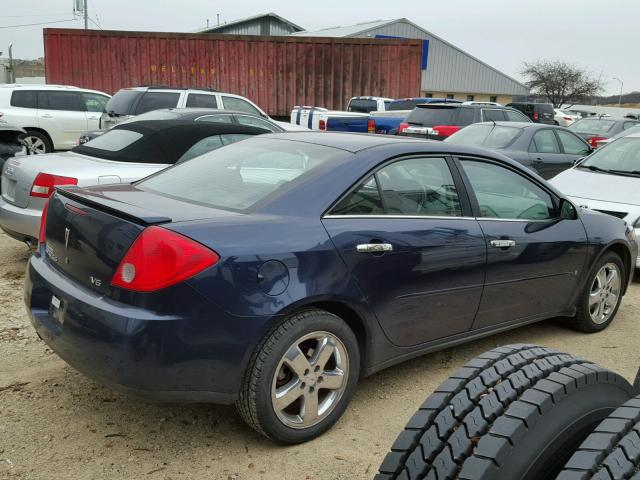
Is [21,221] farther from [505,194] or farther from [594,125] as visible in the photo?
[594,125]

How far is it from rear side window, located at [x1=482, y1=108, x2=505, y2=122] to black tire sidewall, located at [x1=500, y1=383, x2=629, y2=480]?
1108 cm

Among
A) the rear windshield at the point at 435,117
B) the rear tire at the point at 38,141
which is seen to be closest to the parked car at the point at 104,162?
the rear windshield at the point at 435,117

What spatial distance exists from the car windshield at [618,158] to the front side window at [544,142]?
5.36 ft

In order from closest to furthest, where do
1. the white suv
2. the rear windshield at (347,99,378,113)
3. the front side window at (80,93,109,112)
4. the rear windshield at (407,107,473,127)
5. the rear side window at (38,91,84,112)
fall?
the rear windshield at (407,107,473,127) < the white suv < the rear side window at (38,91,84,112) < the front side window at (80,93,109,112) < the rear windshield at (347,99,378,113)

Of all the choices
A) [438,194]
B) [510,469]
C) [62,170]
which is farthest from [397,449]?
[62,170]

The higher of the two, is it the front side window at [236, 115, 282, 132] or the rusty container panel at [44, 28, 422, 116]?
the rusty container panel at [44, 28, 422, 116]

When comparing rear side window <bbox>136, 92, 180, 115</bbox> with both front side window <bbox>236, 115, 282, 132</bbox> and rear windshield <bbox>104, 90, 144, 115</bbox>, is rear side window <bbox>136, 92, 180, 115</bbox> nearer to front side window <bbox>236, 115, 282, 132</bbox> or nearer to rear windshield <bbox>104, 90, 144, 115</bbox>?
rear windshield <bbox>104, 90, 144, 115</bbox>

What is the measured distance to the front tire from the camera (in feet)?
8.91

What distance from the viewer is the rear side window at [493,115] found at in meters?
12.3

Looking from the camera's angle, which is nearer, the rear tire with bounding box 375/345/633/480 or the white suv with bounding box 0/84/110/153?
the rear tire with bounding box 375/345/633/480

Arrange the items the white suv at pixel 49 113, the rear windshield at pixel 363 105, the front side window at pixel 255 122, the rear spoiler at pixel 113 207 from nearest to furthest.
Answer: the rear spoiler at pixel 113 207 → the front side window at pixel 255 122 → the white suv at pixel 49 113 → the rear windshield at pixel 363 105

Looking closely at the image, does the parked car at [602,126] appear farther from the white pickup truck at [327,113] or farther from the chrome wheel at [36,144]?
the chrome wheel at [36,144]

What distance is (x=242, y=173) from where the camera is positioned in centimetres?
342

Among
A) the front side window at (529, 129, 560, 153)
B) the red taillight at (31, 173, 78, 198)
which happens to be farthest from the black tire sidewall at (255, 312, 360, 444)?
the front side window at (529, 129, 560, 153)
